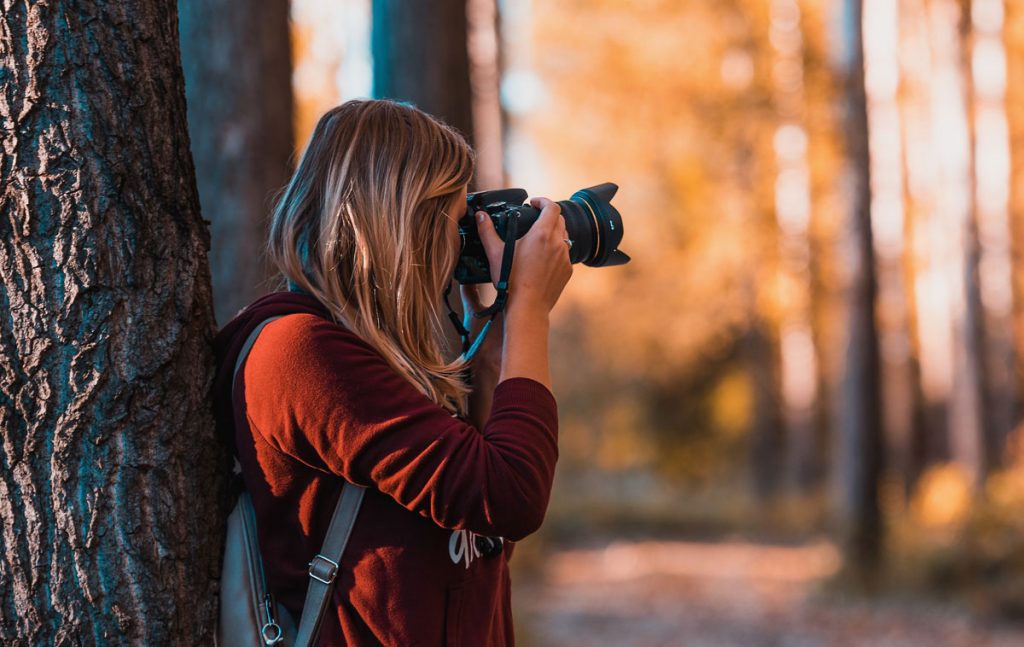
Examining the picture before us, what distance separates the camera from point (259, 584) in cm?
179

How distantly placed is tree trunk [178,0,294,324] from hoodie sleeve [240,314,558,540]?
249cm

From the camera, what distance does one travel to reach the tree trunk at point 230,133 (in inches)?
161

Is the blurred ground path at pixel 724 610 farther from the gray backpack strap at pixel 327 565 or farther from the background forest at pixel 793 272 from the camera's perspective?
the gray backpack strap at pixel 327 565

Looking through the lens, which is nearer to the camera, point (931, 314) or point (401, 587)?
point (401, 587)

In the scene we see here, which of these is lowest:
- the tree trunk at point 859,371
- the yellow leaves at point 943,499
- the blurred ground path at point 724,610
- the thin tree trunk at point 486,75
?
the blurred ground path at point 724,610

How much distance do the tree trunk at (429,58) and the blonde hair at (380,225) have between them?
3111 mm

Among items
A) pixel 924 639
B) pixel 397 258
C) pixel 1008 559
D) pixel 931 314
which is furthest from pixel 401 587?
pixel 931 314

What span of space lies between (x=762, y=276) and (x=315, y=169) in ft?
47.9

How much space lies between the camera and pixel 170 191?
1.83 meters

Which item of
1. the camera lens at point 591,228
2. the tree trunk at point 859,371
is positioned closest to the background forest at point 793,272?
the tree trunk at point 859,371

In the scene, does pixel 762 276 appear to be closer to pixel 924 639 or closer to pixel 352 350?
pixel 924 639

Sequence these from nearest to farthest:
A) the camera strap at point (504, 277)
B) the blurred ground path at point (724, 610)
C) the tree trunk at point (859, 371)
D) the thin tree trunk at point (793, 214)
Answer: the camera strap at point (504, 277) < the blurred ground path at point (724, 610) < the tree trunk at point (859, 371) < the thin tree trunk at point (793, 214)

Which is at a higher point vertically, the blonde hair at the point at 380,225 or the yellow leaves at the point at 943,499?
the blonde hair at the point at 380,225

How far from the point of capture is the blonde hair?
5.80 feet
